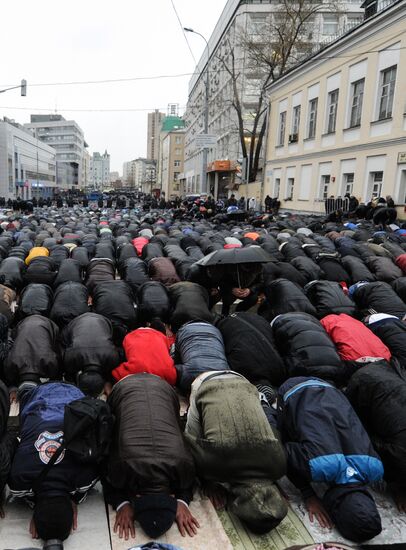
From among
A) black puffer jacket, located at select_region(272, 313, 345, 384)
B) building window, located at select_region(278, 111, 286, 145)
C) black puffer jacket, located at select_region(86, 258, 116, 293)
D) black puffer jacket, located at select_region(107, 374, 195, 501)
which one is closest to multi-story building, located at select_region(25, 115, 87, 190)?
building window, located at select_region(278, 111, 286, 145)

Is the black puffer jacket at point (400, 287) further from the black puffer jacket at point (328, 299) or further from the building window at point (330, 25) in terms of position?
the building window at point (330, 25)

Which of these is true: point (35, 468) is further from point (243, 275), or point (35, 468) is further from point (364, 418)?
point (243, 275)

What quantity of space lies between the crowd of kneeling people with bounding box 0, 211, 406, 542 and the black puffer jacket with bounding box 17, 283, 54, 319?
712mm

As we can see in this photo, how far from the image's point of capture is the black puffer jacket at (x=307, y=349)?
468 centimetres

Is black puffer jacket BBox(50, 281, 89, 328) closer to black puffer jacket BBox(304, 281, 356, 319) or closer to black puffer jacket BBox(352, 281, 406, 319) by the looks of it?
black puffer jacket BBox(304, 281, 356, 319)

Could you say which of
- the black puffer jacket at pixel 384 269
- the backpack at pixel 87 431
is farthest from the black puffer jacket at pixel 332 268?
the backpack at pixel 87 431

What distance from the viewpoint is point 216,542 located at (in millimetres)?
3115

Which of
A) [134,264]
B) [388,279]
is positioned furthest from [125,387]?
[388,279]

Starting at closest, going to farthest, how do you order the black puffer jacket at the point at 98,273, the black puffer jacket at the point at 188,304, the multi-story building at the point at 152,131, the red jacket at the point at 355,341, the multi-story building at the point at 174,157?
1. the red jacket at the point at 355,341
2. the black puffer jacket at the point at 188,304
3. the black puffer jacket at the point at 98,273
4. the multi-story building at the point at 174,157
5. the multi-story building at the point at 152,131

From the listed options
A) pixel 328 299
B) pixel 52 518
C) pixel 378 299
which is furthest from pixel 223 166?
pixel 52 518

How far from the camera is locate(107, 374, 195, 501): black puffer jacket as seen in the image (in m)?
3.15

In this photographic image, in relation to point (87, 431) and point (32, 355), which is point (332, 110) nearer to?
point (32, 355)

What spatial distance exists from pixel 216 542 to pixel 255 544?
277 millimetres

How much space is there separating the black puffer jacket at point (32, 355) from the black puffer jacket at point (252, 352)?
6.09 ft
